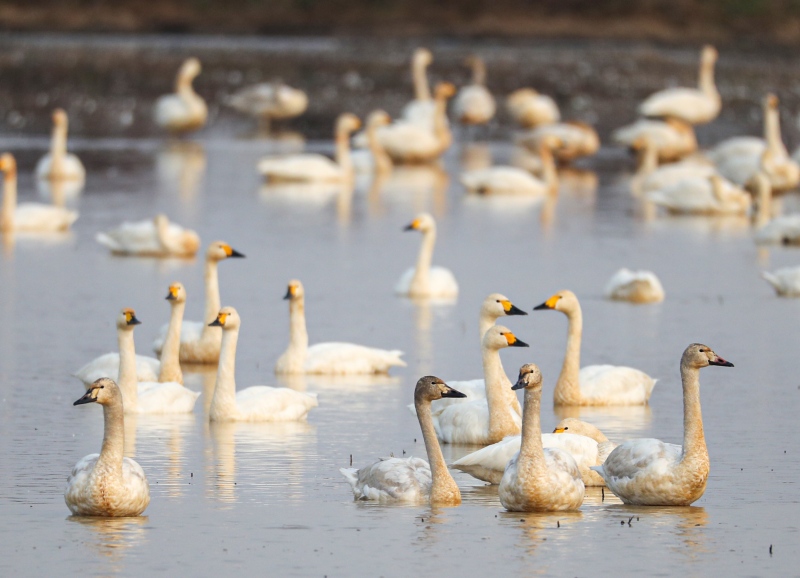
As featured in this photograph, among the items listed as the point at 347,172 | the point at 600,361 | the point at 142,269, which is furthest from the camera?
the point at 347,172

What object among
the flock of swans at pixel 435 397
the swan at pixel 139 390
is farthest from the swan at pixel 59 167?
the swan at pixel 139 390

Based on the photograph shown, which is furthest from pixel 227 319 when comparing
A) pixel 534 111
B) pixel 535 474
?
pixel 534 111

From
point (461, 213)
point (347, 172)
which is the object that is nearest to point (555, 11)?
point (347, 172)

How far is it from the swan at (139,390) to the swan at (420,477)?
2717 mm

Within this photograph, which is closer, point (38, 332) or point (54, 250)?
point (38, 332)

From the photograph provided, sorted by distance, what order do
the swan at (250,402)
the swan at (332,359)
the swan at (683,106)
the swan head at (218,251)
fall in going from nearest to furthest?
1. the swan at (250,402)
2. the swan at (332,359)
3. the swan head at (218,251)
4. the swan at (683,106)

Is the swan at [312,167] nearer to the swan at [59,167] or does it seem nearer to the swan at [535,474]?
the swan at [59,167]

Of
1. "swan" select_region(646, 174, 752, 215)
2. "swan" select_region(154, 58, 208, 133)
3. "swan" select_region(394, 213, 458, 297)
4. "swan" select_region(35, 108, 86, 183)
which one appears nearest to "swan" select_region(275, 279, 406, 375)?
"swan" select_region(394, 213, 458, 297)

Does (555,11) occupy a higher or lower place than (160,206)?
higher

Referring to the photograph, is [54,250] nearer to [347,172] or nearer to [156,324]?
[156,324]

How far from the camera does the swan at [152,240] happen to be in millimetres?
20766

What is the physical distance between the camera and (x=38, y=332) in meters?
15.6

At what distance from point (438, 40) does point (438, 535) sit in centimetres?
4542

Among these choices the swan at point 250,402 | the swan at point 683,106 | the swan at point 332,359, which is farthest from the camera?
the swan at point 683,106
